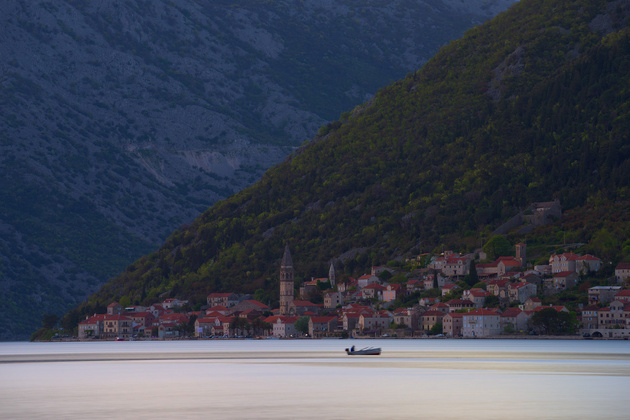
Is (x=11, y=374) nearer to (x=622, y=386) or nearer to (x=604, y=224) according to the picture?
(x=622, y=386)

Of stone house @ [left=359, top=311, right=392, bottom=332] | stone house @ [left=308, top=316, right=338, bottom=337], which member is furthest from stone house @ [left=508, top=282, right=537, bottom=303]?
stone house @ [left=308, top=316, right=338, bottom=337]

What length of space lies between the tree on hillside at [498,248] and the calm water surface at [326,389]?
92135 mm

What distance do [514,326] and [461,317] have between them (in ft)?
30.0

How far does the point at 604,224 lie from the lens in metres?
195

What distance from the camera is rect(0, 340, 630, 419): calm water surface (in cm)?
5297

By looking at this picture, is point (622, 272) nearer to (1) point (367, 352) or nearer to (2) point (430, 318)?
(2) point (430, 318)

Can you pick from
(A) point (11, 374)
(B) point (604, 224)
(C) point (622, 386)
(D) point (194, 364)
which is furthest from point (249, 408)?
(B) point (604, 224)

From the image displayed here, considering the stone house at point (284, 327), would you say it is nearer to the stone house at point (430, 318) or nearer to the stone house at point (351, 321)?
the stone house at point (351, 321)

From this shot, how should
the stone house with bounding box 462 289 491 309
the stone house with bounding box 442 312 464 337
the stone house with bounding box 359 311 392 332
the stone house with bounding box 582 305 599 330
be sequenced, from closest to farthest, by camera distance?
the stone house with bounding box 582 305 599 330 → the stone house with bounding box 442 312 464 337 → the stone house with bounding box 462 289 491 309 → the stone house with bounding box 359 311 392 332

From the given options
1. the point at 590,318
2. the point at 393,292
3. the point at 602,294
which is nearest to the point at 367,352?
the point at 590,318

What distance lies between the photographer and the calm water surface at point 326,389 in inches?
2085

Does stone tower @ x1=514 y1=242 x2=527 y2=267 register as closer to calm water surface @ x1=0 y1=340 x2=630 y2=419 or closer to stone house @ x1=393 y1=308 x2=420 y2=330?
stone house @ x1=393 y1=308 x2=420 y2=330

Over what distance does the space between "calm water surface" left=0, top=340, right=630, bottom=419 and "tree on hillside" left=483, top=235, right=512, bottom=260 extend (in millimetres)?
92135

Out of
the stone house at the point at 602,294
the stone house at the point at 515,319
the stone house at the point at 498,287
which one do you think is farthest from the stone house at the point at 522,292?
the stone house at the point at 602,294
